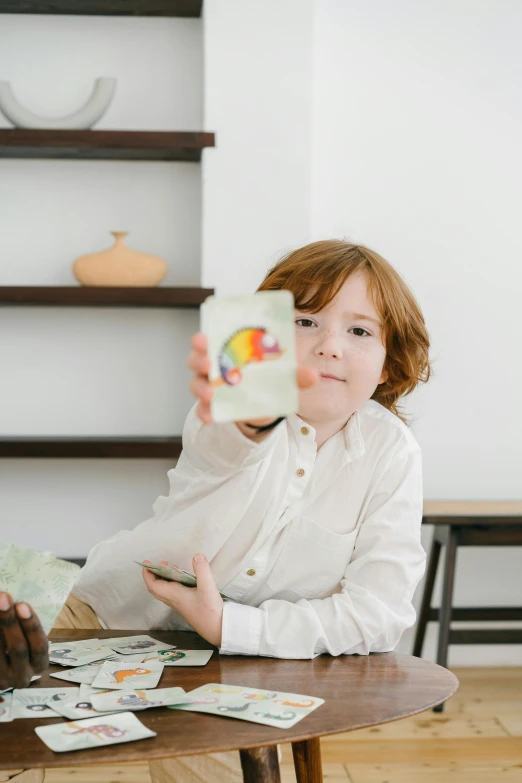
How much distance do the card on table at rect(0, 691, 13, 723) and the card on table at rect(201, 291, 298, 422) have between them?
1.23 feet

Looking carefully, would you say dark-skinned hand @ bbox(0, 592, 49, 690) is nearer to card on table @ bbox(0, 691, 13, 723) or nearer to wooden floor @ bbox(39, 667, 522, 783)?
card on table @ bbox(0, 691, 13, 723)

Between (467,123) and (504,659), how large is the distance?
2.12m

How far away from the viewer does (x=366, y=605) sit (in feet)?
3.83

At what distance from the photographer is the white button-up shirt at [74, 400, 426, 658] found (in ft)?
3.70

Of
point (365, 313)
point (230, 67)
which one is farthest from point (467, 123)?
point (365, 313)

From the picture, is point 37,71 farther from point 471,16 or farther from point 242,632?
point 242,632

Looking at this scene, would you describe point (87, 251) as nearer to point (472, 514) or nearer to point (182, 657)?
point (472, 514)

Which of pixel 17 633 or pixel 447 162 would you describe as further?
pixel 447 162

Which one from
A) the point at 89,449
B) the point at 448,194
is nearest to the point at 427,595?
the point at 89,449

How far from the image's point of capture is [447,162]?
3.35 metres

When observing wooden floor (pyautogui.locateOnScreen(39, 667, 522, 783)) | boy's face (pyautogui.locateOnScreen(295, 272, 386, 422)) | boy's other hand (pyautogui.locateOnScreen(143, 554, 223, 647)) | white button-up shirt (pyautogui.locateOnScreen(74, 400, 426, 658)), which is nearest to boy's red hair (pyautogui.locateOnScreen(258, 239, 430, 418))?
boy's face (pyautogui.locateOnScreen(295, 272, 386, 422))

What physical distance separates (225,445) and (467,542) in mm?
2021

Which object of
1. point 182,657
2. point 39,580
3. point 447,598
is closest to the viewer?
point 39,580

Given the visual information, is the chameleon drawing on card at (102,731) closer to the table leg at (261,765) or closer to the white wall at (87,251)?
the table leg at (261,765)
